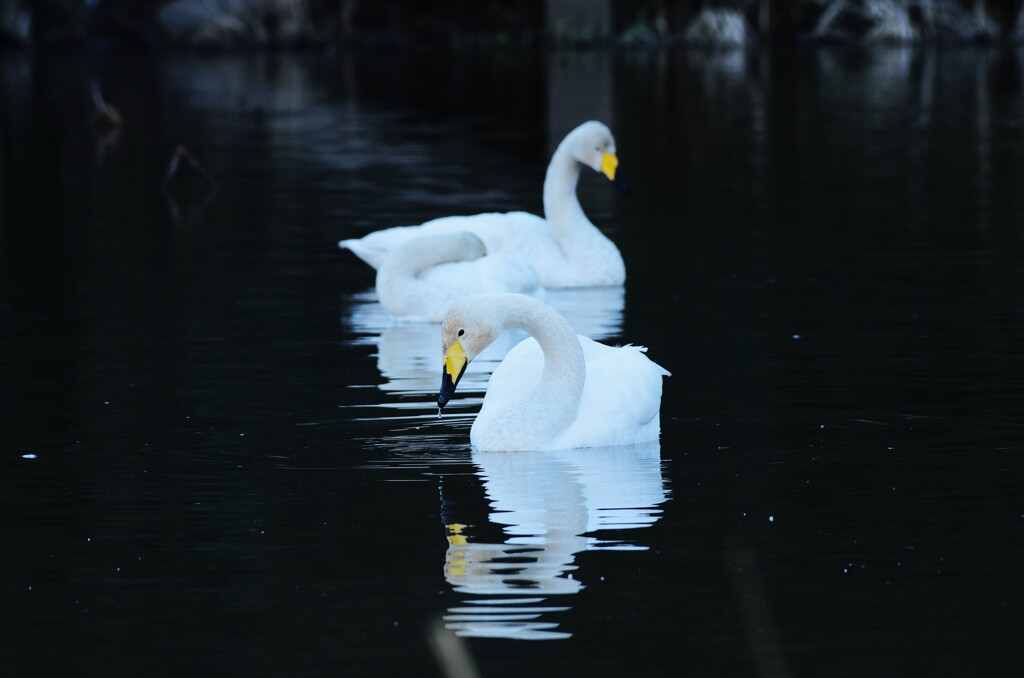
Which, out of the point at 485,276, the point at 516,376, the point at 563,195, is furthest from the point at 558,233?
the point at 516,376

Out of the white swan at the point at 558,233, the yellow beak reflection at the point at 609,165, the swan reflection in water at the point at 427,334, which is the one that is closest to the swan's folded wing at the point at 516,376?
the swan reflection in water at the point at 427,334

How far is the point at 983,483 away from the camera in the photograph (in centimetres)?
732

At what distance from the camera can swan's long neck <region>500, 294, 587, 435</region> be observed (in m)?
7.94

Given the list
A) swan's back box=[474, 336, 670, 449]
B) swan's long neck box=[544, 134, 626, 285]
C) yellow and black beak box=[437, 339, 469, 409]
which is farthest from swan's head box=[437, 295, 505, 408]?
swan's long neck box=[544, 134, 626, 285]

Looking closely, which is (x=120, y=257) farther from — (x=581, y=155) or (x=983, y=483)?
(x=983, y=483)

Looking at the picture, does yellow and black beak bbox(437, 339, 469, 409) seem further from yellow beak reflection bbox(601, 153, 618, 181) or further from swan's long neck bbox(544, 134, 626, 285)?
yellow beak reflection bbox(601, 153, 618, 181)

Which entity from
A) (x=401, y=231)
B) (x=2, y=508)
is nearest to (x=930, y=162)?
(x=401, y=231)

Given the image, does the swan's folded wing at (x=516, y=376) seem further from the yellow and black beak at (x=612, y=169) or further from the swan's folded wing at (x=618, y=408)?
the yellow and black beak at (x=612, y=169)

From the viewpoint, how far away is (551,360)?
7.99 metres

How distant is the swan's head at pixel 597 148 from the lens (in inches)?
559

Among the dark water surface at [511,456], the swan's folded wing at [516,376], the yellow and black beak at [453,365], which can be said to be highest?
the yellow and black beak at [453,365]

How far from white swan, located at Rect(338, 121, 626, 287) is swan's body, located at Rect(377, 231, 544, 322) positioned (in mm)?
585

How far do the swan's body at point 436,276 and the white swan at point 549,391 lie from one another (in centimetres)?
385

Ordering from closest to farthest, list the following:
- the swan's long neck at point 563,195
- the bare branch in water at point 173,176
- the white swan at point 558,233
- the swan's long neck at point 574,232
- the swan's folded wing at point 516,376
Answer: the swan's folded wing at point 516,376
the white swan at point 558,233
the swan's long neck at point 574,232
the swan's long neck at point 563,195
the bare branch in water at point 173,176
